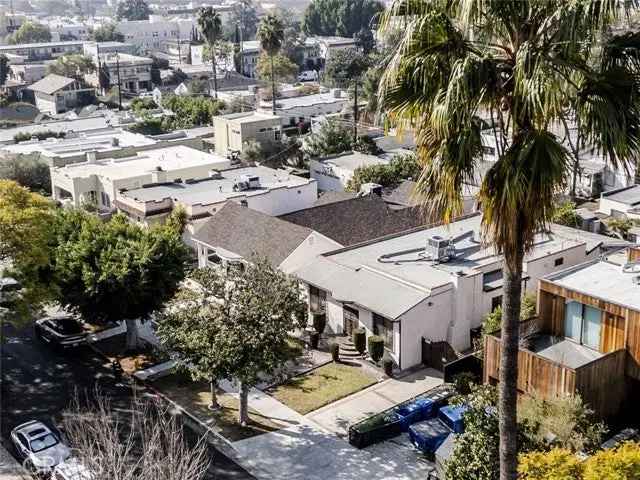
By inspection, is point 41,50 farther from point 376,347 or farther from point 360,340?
point 376,347

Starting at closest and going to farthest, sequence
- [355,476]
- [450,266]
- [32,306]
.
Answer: [355,476]
[32,306]
[450,266]

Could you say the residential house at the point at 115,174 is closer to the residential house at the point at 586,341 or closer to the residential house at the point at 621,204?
the residential house at the point at 621,204

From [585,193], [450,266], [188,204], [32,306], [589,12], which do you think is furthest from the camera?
[585,193]

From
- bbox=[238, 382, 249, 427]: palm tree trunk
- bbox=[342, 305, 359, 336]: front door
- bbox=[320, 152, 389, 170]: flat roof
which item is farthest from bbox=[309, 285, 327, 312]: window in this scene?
bbox=[320, 152, 389, 170]: flat roof

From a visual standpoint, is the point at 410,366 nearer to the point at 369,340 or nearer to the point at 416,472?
the point at 369,340

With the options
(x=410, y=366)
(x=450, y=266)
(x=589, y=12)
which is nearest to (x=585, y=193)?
(x=450, y=266)

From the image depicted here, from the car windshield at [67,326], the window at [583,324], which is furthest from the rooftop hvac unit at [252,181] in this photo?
the window at [583,324]

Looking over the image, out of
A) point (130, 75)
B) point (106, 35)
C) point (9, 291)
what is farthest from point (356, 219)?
point (106, 35)
